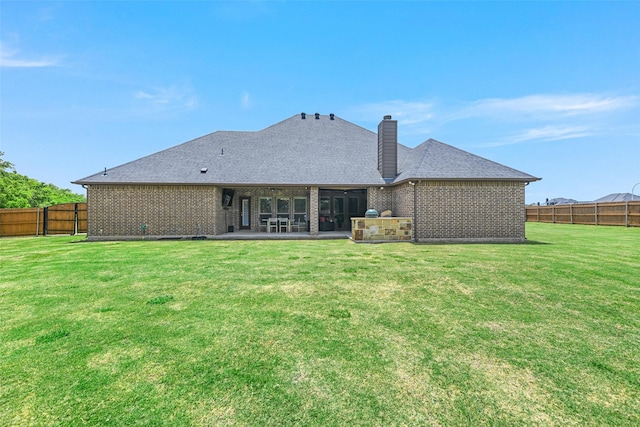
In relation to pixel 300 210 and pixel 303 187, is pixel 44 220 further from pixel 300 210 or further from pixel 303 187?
pixel 303 187

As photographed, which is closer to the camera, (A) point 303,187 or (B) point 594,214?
(A) point 303,187

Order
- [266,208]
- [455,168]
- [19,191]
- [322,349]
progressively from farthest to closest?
[19,191], [266,208], [455,168], [322,349]

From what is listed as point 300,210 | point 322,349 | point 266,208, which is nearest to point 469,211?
point 300,210

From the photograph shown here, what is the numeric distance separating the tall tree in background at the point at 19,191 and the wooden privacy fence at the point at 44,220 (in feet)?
39.6

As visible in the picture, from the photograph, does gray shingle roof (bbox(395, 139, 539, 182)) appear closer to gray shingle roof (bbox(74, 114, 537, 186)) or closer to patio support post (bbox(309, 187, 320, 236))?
gray shingle roof (bbox(74, 114, 537, 186))

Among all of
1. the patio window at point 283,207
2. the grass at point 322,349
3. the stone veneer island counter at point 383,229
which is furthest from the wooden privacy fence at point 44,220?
the stone veneer island counter at point 383,229

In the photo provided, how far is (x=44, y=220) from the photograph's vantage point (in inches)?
670

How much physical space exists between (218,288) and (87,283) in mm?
2833

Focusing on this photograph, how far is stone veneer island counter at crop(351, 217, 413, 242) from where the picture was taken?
42.4 ft

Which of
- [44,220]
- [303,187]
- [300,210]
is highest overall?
→ [303,187]

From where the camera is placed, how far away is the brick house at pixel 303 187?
13.2 m

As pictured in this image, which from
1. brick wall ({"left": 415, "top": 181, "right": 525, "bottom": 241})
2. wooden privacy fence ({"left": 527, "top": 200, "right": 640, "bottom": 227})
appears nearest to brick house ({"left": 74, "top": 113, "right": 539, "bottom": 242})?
brick wall ({"left": 415, "top": 181, "right": 525, "bottom": 241})

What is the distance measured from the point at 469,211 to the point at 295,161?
31.9ft

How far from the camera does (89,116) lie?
1680 centimetres
